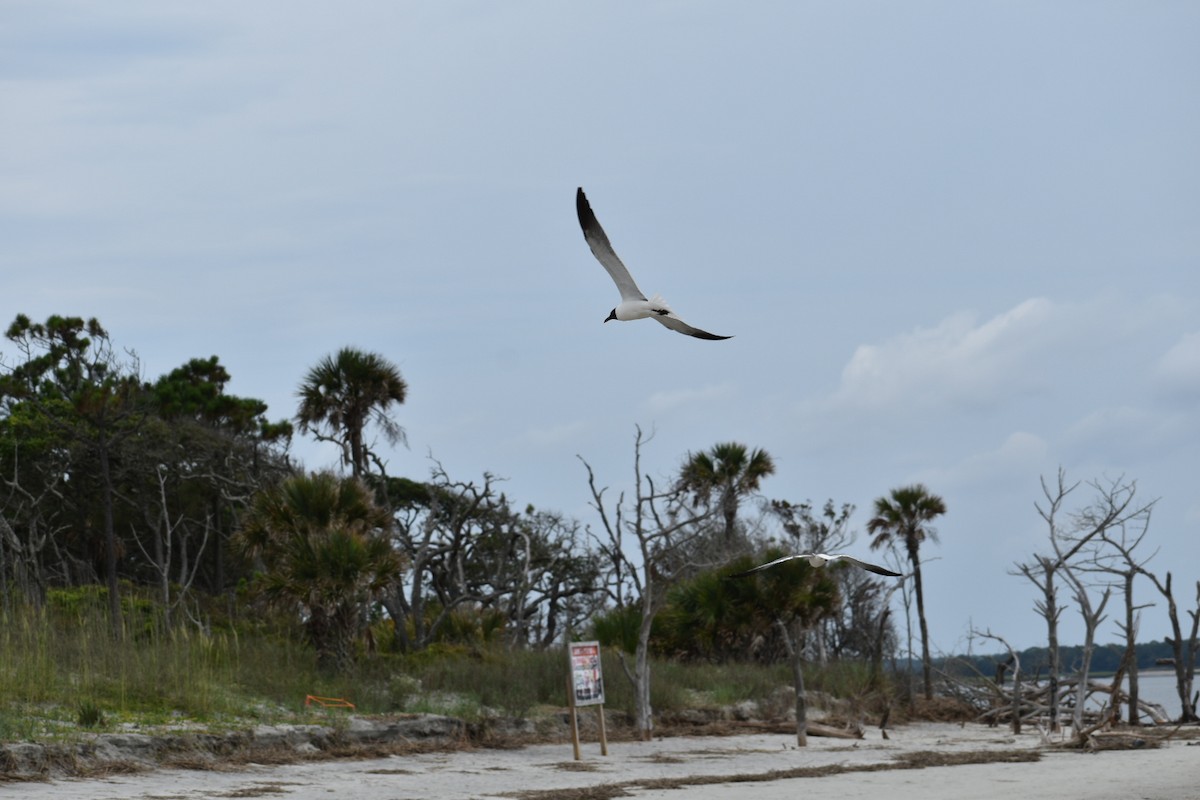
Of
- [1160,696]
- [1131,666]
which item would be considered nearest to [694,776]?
[1131,666]

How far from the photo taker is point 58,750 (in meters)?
15.2

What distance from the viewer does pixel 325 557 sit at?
74.8 ft

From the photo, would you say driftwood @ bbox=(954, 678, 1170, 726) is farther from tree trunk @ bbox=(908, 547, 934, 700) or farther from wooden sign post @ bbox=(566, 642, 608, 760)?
wooden sign post @ bbox=(566, 642, 608, 760)

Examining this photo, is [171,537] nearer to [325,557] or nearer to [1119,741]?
[325,557]

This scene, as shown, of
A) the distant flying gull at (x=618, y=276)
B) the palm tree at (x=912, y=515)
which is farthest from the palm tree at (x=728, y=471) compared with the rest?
the distant flying gull at (x=618, y=276)

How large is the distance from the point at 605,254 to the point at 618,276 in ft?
0.64

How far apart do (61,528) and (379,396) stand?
10.1m

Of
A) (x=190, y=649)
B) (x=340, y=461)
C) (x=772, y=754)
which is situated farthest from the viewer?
(x=340, y=461)

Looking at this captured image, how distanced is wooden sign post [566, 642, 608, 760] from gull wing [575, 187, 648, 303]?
10.4 metres

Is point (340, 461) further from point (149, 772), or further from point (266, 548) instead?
point (149, 772)

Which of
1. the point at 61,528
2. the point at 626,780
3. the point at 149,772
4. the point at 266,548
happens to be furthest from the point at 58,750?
the point at 61,528

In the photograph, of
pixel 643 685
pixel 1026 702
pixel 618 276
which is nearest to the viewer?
pixel 618 276

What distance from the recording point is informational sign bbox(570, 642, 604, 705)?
66.4 ft

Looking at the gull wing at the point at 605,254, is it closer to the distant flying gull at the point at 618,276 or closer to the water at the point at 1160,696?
the distant flying gull at the point at 618,276
